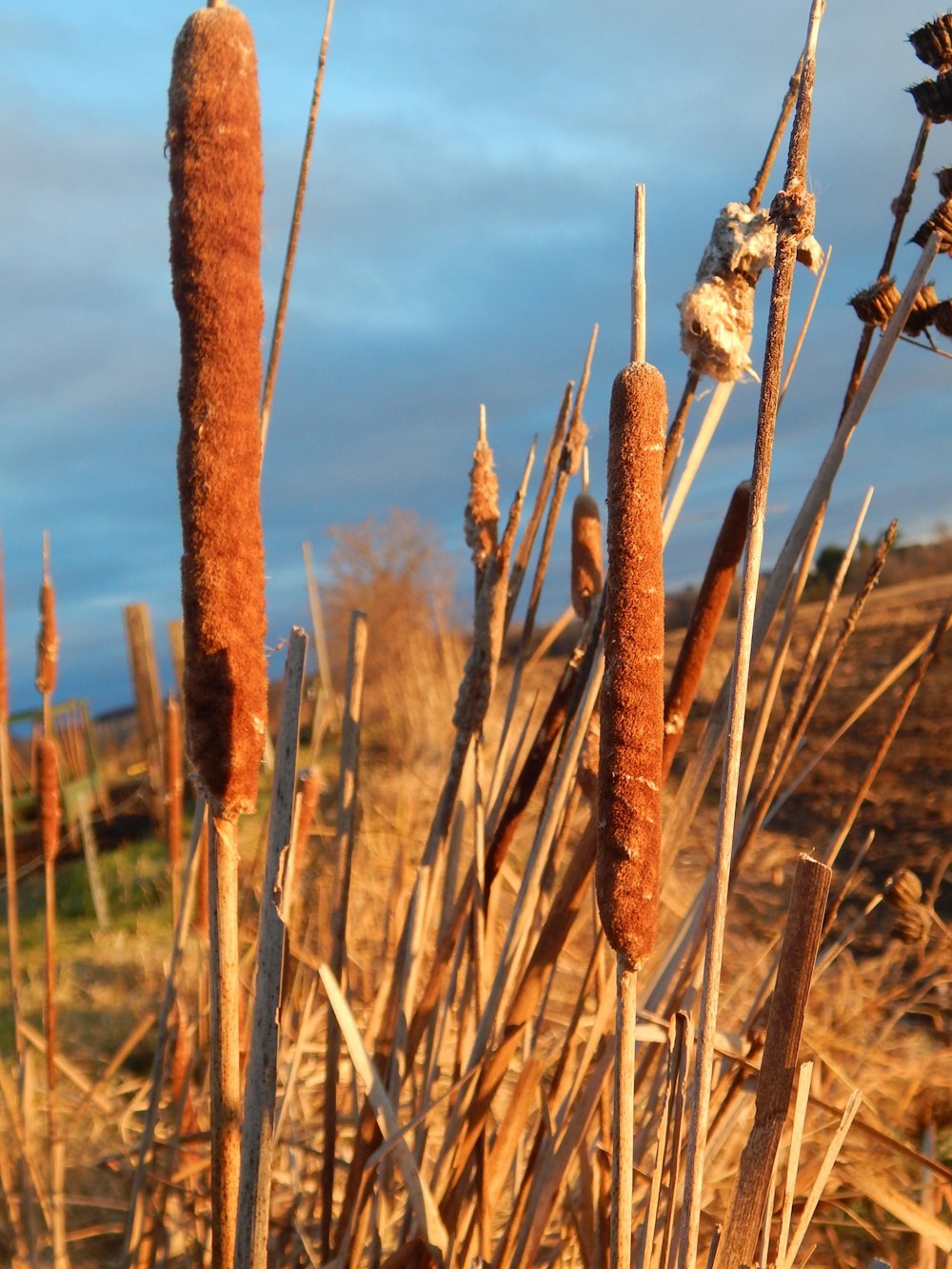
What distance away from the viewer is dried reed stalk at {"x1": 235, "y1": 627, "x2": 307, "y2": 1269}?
2.03ft

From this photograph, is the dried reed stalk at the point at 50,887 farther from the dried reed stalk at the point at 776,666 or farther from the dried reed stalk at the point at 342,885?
the dried reed stalk at the point at 776,666

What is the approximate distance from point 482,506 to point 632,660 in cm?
43

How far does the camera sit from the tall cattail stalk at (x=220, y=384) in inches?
22.1

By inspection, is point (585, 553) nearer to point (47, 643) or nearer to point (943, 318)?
point (943, 318)

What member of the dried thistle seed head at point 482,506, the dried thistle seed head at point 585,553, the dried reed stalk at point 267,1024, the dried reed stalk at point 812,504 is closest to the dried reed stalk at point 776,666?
the dried reed stalk at point 812,504

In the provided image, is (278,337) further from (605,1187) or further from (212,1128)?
(605,1187)

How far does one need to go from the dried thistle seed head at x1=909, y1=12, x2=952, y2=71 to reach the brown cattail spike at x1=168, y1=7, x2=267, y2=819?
18.4 inches

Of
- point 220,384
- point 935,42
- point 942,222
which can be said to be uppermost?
point 935,42

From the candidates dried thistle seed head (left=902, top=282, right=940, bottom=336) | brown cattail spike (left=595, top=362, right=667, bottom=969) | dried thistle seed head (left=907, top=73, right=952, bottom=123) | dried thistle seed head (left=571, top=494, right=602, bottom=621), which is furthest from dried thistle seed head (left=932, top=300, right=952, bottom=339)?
brown cattail spike (left=595, top=362, right=667, bottom=969)

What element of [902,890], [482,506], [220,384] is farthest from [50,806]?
[902,890]

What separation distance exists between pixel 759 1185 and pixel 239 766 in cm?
36

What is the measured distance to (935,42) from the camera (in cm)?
74

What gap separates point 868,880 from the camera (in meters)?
3.30

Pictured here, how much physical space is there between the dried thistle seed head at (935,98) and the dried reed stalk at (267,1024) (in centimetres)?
54
